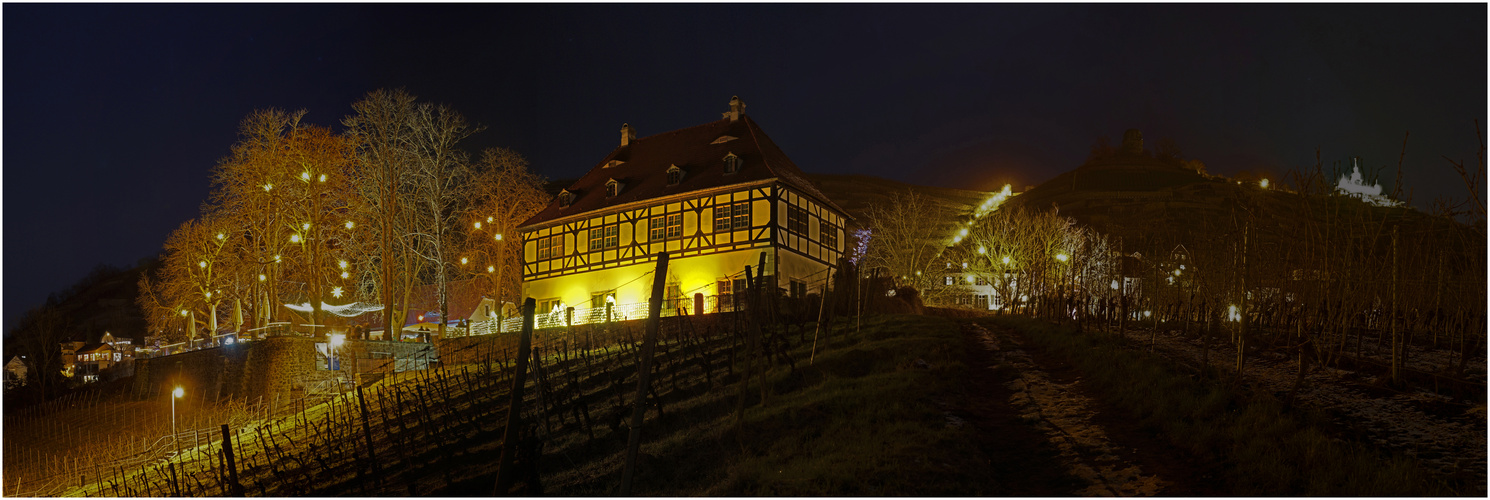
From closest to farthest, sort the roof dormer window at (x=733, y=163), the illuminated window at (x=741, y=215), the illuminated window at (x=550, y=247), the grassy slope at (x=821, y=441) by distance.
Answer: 1. the grassy slope at (x=821, y=441)
2. the illuminated window at (x=741, y=215)
3. the roof dormer window at (x=733, y=163)
4. the illuminated window at (x=550, y=247)

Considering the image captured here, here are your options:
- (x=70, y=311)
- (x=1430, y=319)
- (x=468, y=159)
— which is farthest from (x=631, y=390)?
(x=70, y=311)

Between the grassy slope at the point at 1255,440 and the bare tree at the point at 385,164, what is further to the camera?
the bare tree at the point at 385,164

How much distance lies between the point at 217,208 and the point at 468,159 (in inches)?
381

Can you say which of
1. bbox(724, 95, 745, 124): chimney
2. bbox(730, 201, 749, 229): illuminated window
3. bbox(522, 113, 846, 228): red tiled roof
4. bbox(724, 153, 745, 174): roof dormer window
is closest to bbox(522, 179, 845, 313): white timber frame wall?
bbox(730, 201, 749, 229): illuminated window

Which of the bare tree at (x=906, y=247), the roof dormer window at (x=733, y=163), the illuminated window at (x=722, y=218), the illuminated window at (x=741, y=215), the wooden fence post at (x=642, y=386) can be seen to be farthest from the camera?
the bare tree at (x=906, y=247)

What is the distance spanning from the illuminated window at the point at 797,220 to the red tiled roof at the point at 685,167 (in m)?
0.90

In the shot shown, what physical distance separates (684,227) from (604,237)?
4.65 m

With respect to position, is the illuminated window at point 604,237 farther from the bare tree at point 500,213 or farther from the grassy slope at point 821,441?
the grassy slope at point 821,441

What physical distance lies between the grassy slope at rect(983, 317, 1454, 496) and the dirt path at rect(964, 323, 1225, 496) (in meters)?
0.33

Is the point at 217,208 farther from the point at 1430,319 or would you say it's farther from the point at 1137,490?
the point at 1430,319

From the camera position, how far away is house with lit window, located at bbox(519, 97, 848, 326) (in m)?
35.3

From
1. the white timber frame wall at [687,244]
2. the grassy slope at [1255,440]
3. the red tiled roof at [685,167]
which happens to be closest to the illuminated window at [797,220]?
the white timber frame wall at [687,244]

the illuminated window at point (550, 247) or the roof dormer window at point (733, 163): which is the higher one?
the roof dormer window at point (733, 163)

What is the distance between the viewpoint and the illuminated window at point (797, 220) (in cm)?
3628
